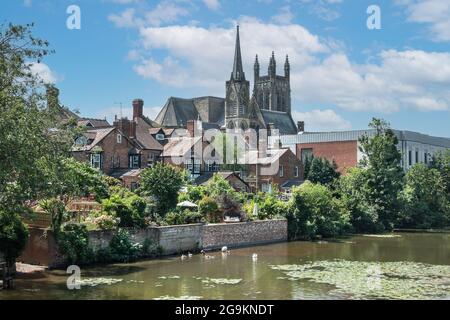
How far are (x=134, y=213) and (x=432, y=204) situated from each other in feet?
130

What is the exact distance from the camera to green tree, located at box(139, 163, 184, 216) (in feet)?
126

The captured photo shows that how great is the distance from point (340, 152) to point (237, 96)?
4471 centimetres

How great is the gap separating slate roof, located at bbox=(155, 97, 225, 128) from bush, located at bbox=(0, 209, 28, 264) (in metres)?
81.3

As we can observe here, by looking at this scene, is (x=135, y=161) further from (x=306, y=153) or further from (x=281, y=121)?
(x=281, y=121)

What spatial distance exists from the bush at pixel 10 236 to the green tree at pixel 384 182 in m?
38.2

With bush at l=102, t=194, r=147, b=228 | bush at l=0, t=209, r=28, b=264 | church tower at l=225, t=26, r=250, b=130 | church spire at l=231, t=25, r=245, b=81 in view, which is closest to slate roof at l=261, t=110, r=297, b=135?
church tower at l=225, t=26, r=250, b=130

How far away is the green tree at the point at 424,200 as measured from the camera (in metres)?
57.4

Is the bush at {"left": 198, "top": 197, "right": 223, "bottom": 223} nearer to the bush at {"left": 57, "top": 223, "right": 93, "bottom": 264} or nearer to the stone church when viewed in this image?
the bush at {"left": 57, "top": 223, "right": 93, "bottom": 264}

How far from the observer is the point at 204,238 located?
1437 inches

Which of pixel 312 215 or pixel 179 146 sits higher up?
pixel 179 146

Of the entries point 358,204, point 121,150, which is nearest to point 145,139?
point 121,150

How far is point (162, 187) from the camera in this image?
126 ft
